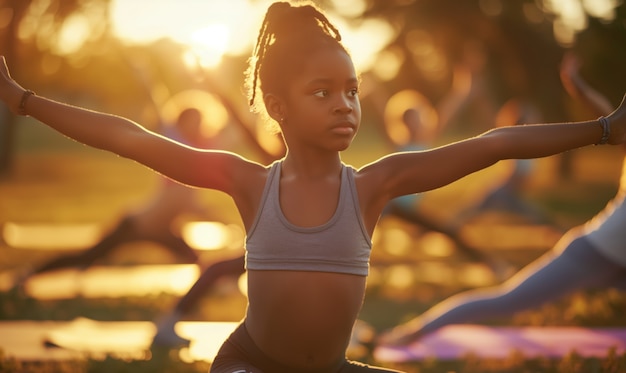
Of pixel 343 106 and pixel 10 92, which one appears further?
pixel 10 92

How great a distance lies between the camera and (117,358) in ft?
20.9

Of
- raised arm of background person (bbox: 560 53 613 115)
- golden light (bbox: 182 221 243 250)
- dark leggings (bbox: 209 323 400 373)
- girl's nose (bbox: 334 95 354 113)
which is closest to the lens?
girl's nose (bbox: 334 95 354 113)

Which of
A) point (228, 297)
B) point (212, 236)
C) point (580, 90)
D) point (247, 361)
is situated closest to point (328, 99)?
point (247, 361)

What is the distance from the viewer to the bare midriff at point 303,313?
358 centimetres

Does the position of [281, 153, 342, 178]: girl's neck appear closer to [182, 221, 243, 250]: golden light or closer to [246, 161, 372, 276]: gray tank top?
[246, 161, 372, 276]: gray tank top

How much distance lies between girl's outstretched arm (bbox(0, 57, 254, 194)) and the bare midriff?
18.1 inches

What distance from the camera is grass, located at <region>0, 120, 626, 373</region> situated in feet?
20.6

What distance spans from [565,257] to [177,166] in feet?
11.1

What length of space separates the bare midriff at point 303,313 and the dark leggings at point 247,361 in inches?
1.1

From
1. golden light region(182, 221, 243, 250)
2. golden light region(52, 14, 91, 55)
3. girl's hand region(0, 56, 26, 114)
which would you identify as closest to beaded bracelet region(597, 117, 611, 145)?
girl's hand region(0, 56, 26, 114)

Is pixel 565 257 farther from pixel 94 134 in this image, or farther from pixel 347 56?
pixel 94 134

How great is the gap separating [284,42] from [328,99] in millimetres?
325

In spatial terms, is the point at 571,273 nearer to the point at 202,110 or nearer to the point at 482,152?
the point at 482,152

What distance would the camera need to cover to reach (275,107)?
3.75 metres
